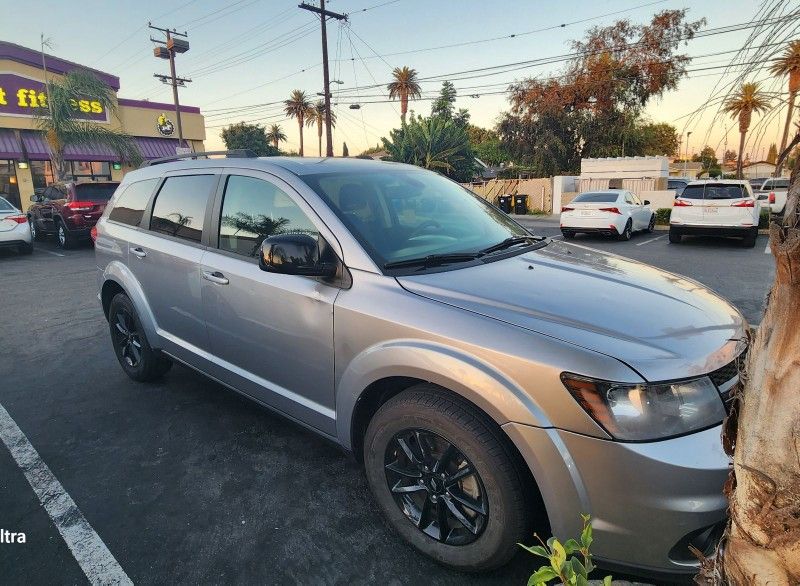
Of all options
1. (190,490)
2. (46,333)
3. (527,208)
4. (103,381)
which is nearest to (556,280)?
(190,490)

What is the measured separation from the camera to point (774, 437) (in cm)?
93

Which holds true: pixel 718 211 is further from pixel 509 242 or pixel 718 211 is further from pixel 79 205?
pixel 79 205

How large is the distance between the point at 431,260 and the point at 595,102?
1368 inches

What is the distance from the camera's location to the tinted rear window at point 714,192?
11391mm

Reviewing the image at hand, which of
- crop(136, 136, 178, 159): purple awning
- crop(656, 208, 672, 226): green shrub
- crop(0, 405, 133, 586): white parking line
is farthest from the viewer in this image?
crop(136, 136, 178, 159): purple awning

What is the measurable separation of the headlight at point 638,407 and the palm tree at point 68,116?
79.9 ft

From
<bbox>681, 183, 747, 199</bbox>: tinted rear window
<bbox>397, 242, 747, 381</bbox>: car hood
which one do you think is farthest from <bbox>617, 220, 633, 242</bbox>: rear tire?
<bbox>397, 242, 747, 381</bbox>: car hood

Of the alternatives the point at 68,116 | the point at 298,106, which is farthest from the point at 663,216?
the point at 298,106

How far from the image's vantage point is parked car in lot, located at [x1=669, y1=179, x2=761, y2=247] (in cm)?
1140

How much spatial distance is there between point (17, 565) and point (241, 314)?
149 cm

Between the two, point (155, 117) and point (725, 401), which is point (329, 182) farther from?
point (155, 117)

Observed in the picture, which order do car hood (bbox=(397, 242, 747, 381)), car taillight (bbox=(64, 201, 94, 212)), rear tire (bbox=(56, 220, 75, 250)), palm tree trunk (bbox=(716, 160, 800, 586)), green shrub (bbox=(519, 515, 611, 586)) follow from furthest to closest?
rear tire (bbox=(56, 220, 75, 250))
car taillight (bbox=(64, 201, 94, 212))
car hood (bbox=(397, 242, 747, 381))
green shrub (bbox=(519, 515, 611, 586))
palm tree trunk (bbox=(716, 160, 800, 586))

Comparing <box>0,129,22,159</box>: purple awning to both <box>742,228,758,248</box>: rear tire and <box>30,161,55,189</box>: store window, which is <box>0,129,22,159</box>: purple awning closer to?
<box>30,161,55,189</box>: store window

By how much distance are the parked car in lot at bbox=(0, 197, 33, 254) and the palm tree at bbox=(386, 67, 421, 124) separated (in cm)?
3847
